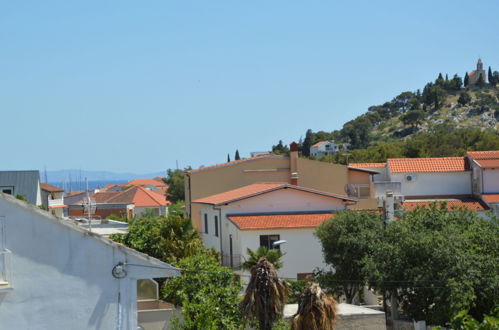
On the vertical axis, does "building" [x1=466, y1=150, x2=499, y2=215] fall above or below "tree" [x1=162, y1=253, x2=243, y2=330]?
above

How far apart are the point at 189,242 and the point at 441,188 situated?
30.9 meters

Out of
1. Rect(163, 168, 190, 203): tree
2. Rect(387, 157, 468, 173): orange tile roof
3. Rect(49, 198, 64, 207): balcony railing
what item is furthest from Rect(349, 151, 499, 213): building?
Rect(163, 168, 190, 203): tree

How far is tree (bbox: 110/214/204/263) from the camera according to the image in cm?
3484

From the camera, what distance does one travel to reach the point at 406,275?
29203mm

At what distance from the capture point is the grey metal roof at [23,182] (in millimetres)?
58906

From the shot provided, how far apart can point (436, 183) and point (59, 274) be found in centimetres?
4865

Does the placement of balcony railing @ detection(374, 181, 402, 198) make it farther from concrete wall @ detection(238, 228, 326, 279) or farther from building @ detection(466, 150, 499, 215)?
concrete wall @ detection(238, 228, 326, 279)

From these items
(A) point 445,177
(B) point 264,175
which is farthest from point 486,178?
(B) point 264,175

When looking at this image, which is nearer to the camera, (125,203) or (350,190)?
(350,190)

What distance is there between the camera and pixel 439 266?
93.2 ft

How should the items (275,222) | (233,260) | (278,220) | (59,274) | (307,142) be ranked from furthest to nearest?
(307,142) → (278,220) → (275,222) → (233,260) → (59,274)

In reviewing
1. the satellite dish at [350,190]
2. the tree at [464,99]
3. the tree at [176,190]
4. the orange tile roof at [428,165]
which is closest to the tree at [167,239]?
the satellite dish at [350,190]

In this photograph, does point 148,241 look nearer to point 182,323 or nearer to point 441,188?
point 182,323

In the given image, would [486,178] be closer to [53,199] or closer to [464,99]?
[53,199]
